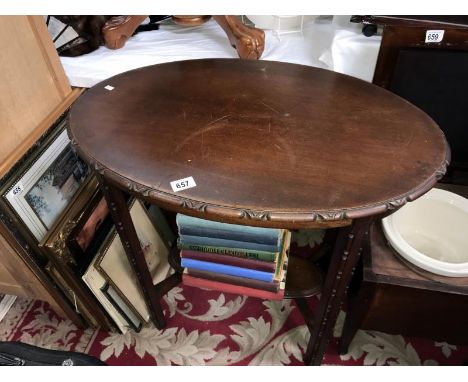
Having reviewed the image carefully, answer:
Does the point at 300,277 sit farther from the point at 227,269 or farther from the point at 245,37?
the point at 245,37

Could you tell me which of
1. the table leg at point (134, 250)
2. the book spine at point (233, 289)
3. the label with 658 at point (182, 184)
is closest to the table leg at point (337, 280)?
the book spine at point (233, 289)

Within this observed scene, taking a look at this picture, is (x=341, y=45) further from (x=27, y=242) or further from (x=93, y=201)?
(x=27, y=242)

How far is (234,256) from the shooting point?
843 mm

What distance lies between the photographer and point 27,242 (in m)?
0.82

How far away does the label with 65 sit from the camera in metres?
0.78

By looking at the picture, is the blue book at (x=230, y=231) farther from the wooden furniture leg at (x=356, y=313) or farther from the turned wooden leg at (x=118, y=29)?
the turned wooden leg at (x=118, y=29)

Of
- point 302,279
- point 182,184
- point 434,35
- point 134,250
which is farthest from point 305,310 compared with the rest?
point 434,35

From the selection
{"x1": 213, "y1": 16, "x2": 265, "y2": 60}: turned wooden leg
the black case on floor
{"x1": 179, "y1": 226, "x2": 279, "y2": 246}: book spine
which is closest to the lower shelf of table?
{"x1": 179, "y1": 226, "x2": 279, "y2": 246}: book spine

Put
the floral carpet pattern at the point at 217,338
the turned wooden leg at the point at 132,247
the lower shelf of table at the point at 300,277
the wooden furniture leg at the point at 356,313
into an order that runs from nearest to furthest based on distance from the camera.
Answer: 1. the turned wooden leg at the point at 132,247
2. the wooden furniture leg at the point at 356,313
3. the lower shelf of table at the point at 300,277
4. the floral carpet pattern at the point at 217,338

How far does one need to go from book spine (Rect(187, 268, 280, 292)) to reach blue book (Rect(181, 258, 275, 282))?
1 centimetres

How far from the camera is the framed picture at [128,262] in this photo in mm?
968

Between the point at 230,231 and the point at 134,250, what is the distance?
0.77 feet

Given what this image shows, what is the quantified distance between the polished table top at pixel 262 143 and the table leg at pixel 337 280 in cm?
8
